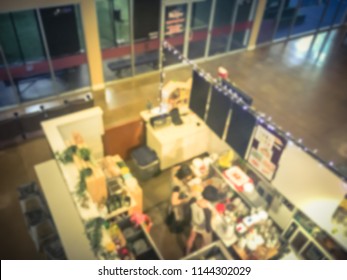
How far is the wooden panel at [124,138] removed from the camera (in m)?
6.82

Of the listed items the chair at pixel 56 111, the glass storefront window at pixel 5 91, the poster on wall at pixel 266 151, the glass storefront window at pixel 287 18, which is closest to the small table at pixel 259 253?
the poster on wall at pixel 266 151

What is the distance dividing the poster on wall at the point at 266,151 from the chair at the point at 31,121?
15.0 ft

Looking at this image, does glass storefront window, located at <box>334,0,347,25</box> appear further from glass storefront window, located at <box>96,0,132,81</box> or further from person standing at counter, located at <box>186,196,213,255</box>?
person standing at counter, located at <box>186,196,213,255</box>

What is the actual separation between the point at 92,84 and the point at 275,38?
24.6 ft

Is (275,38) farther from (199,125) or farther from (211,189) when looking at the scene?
(211,189)

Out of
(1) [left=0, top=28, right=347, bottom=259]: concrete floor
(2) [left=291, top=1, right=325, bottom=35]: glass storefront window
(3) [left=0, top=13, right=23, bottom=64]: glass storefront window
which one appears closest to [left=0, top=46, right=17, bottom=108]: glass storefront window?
(1) [left=0, top=28, right=347, bottom=259]: concrete floor

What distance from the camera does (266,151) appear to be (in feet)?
16.1

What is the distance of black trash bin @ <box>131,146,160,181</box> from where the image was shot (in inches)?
263

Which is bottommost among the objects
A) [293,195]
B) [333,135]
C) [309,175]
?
[333,135]

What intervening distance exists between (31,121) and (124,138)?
2.06 meters

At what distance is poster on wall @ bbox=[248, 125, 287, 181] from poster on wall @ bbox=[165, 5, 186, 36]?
17.0 ft

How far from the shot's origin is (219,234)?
518 cm

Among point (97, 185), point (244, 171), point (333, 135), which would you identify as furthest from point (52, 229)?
point (333, 135)

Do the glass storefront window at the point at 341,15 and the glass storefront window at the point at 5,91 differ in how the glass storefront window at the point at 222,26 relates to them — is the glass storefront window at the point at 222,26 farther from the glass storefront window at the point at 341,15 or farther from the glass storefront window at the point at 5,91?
the glass storefront window at the point at 5,91
